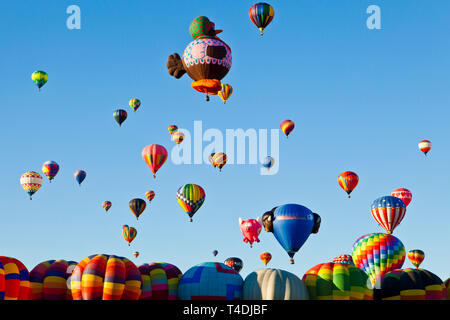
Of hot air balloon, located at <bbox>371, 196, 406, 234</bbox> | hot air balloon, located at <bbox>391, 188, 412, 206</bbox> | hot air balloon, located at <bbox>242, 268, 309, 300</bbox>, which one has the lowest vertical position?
hot air balloon, located at <bbox>242, 268, 309, 300</bbox>

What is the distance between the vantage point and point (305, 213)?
112 ft

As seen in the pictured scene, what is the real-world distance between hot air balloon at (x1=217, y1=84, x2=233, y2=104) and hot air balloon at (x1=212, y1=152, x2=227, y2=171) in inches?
333

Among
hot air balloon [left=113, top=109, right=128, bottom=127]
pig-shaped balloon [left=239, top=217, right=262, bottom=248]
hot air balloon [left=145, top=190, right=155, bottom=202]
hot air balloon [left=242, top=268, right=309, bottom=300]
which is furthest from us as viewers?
hot air balloon [left=145, top=190, right=155, bottom=202]

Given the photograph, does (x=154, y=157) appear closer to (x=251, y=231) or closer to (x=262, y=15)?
(x=262, y=15)

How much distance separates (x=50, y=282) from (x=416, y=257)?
96.5 feet

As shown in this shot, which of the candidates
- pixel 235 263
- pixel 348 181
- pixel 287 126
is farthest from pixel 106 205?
pixel 348 181

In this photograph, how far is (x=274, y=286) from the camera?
23.5 meters

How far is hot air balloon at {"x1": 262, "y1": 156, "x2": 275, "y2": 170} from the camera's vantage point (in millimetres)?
54344

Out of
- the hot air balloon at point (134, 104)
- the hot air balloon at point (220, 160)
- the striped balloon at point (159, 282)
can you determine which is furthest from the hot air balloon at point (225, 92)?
the striped balloon at point (159, 282)

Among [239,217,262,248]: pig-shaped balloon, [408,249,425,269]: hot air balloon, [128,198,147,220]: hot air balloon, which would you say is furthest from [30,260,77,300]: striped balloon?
[239,217,262,248]: pig-shaped balloon

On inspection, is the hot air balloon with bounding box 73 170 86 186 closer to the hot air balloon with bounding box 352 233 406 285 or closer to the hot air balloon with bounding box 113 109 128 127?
the hot air balloon with bounding box 113 109 128 127
